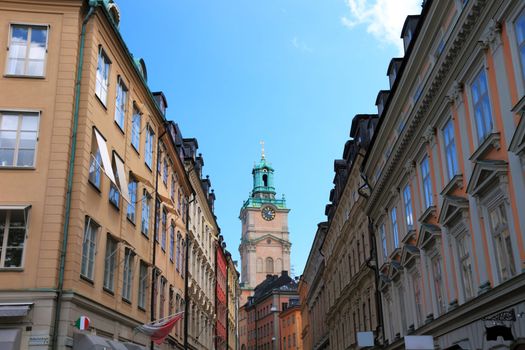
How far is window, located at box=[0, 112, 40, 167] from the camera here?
18.2 metres

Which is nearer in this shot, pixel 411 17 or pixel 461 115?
pixel 461 115

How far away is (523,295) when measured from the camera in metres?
13.4

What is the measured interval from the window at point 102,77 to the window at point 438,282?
1247 centimetres

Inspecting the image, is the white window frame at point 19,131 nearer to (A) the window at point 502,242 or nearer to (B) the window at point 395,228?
(A) the window at point 502,242

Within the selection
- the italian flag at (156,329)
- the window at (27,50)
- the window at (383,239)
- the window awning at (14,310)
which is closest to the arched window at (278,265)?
the window at (383,239)

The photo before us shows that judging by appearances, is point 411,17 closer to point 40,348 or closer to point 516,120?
point 516,120

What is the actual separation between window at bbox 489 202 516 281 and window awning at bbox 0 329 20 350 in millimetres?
12452

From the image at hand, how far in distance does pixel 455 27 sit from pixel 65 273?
12.5 m

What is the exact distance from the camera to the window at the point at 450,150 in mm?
18625

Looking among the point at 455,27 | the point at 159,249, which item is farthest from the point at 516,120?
the point at 159,249

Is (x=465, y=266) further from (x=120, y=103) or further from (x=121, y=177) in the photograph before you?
(x=120, y=103)

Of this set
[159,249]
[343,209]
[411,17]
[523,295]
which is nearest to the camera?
[523,295]

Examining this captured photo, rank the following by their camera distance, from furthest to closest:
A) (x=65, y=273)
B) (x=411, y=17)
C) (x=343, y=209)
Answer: (x=343, y=209)
(x=411, y=17)
(x=65, y=273)

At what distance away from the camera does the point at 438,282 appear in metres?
20.9
